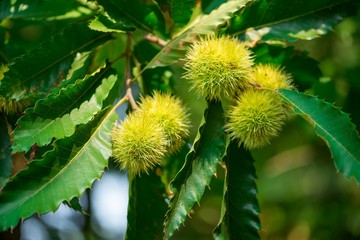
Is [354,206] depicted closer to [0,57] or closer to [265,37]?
[265,37]

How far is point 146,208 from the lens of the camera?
1.53m

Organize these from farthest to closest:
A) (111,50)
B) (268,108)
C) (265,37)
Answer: (111,50) → (265,37) → (268,108)

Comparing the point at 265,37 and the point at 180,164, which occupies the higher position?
the point at 265,37

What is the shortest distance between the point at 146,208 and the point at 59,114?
0.43 m

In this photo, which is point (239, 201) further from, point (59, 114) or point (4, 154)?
point (4, 154)

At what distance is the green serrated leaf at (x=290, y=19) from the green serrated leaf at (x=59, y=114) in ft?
1.45

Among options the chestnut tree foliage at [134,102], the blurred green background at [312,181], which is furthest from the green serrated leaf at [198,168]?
the blurred green background at [312,181]

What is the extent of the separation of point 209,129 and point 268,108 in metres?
0.17

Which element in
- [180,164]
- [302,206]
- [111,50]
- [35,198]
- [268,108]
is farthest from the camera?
[302,206]

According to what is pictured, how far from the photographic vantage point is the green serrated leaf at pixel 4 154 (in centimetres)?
140

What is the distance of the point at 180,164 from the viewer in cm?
155

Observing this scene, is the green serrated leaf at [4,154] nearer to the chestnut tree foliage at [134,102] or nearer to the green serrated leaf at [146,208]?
the chestnut tree foliage at [134,102]

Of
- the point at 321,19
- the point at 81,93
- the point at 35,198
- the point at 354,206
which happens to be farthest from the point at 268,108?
the point at 354,206

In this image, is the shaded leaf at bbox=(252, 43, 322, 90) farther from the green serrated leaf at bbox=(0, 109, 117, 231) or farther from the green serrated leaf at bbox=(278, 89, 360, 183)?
the green serrated leaf at bbox=(0, 109, 117, 231)
